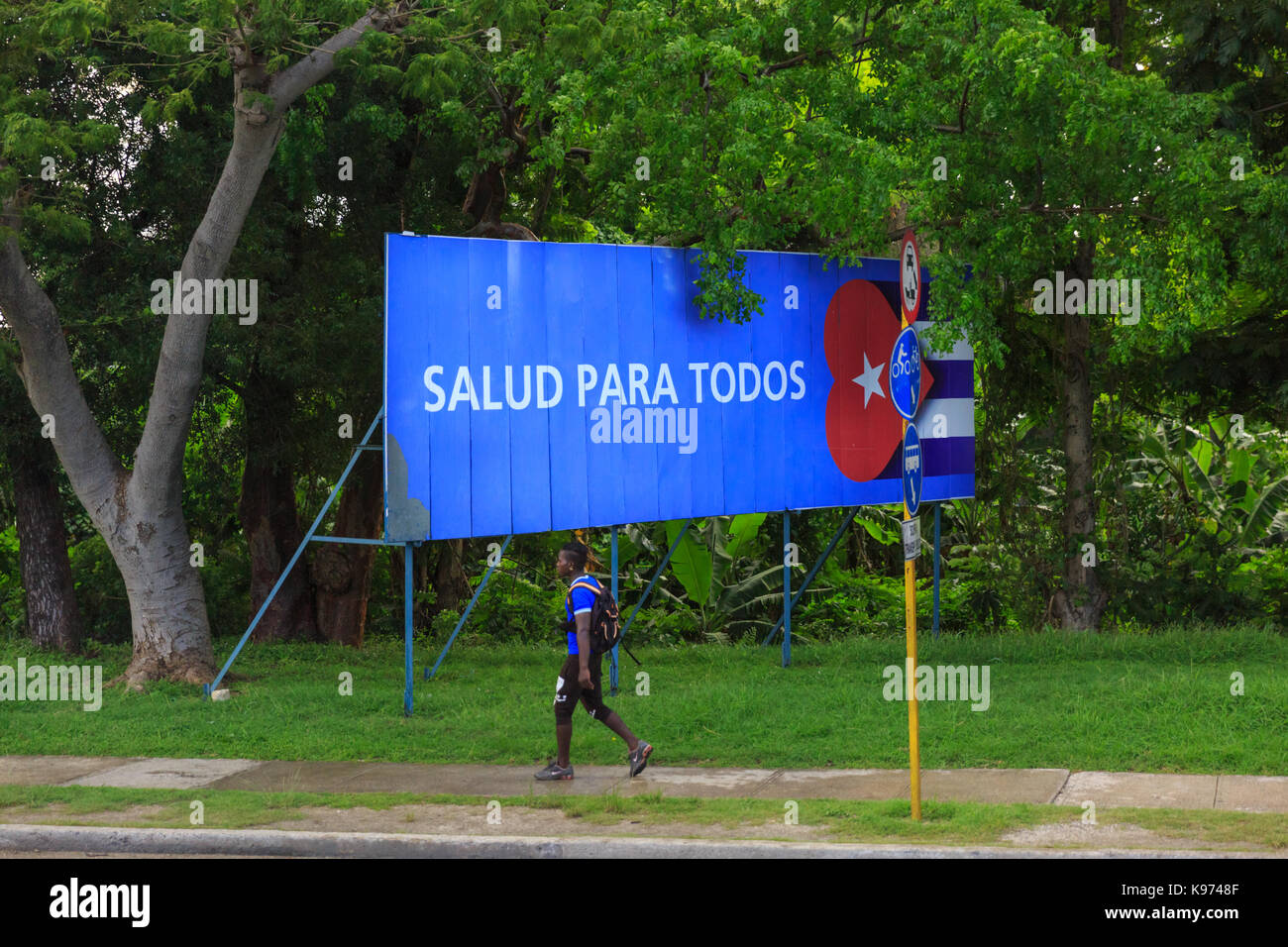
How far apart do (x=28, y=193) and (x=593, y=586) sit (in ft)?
27.8

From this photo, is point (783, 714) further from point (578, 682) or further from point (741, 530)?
point (741, 530)

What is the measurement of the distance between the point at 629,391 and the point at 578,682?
452cm

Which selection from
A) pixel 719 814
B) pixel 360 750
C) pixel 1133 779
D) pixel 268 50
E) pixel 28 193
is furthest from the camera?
pixel 28 193

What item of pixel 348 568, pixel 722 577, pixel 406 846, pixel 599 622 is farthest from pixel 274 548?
pixel 406 846

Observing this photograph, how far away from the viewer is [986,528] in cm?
1984

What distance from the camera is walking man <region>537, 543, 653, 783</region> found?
9703 millimetres

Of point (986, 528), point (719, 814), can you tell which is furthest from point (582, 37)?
point (986, 528)

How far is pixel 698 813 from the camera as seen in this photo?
8672 millimetres

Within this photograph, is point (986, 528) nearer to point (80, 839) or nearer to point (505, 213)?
point (505, 213)

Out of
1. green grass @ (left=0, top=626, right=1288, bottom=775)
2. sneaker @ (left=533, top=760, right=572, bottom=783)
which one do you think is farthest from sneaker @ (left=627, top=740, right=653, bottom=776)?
green grass @ (left=0, top=626, right=1288, bottom=775)

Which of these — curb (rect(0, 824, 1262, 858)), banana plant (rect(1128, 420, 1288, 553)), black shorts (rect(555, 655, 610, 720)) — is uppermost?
banana plant (rect(1128, 420, 1288, 553))

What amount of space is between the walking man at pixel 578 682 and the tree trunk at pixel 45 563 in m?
9.92

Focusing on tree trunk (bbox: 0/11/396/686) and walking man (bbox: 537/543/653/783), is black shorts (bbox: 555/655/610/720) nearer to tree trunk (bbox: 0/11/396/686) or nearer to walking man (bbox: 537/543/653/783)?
walking man (bbox: 537/543/653/783)

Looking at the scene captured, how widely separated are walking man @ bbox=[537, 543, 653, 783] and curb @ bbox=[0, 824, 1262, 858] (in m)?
1.73
